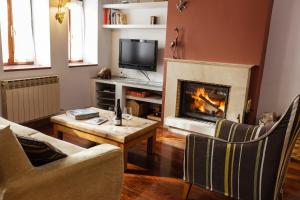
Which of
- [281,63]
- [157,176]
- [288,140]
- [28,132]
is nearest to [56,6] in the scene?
[28,132]

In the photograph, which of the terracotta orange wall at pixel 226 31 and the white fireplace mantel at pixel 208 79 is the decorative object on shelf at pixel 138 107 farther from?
the terracotta orange wall at pixel 226 31

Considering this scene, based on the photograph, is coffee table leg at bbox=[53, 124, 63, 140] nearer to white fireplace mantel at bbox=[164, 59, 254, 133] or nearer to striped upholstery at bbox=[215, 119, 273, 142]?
white fireplace mantel at bbox=[164, 59, 254, 133]

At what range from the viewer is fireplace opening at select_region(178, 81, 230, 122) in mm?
3678

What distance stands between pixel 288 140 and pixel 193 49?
2188 mm

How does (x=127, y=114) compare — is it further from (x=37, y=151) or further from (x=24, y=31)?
(x=24, y=31)

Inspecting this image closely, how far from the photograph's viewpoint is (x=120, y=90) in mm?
4574

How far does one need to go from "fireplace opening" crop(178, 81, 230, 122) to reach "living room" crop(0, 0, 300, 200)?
2 cm

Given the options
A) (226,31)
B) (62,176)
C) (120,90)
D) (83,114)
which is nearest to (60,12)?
(120,90)

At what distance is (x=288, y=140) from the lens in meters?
1.76

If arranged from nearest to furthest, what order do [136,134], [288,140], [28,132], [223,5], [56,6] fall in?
[288,140], [28,132], [136,134], [223,5], [56,6]

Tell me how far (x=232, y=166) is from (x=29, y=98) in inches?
116

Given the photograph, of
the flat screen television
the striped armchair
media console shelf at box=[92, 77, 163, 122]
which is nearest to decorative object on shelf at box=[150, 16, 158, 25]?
the flat screen television

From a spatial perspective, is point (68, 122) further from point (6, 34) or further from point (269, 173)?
point (269, 173)

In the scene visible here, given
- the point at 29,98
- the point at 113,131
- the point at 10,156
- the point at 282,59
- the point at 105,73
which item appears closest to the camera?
the point at 10,156
